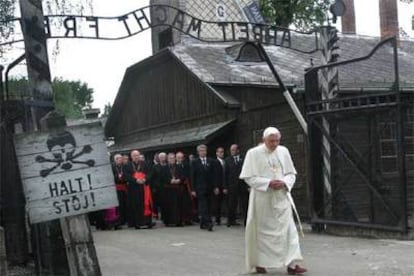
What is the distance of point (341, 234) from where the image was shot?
13094mm

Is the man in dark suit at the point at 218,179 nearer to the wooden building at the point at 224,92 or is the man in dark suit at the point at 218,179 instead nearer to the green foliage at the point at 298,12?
the wooden building at the point at 224,92

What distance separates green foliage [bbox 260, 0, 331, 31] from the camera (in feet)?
124

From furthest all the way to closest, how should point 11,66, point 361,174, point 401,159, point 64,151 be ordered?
point 361,174 < point 401,159 < point 11,66 < point 64,151

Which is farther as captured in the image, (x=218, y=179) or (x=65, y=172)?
(x=218, y=179)

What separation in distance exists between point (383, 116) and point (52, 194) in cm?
834

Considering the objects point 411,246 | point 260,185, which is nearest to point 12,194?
point 260,185

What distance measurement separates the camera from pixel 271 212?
9062 mm

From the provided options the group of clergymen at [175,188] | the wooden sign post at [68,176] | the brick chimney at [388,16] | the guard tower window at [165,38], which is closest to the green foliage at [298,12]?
the brick chimney at [388,16]

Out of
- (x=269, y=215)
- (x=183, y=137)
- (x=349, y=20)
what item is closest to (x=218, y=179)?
(x=183, y=137)

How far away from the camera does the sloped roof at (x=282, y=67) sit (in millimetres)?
19125

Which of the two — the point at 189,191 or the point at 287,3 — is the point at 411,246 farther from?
the point at 287,3

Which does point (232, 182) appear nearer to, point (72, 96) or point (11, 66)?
point (11, 66)

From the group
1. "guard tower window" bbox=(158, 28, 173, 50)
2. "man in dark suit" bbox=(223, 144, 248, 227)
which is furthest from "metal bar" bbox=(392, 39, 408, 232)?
"guard tower window" bbox=(158, 28, 173, 50)

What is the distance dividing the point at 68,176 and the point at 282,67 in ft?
49.3
